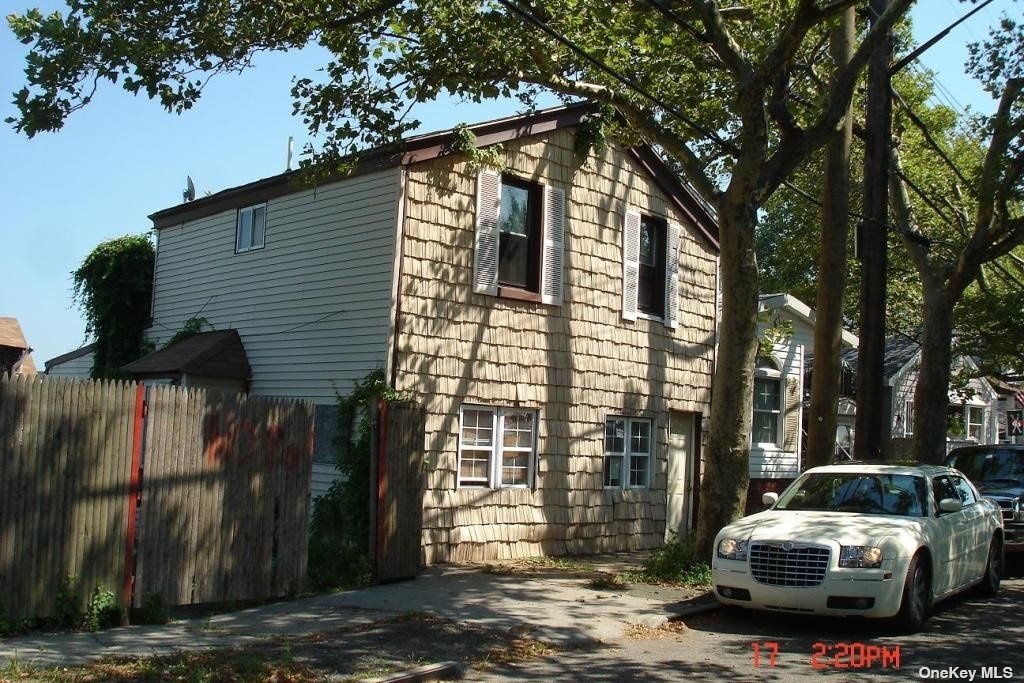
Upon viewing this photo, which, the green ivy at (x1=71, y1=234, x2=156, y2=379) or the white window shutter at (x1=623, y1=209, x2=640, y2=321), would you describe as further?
the green ivy at (x1=71, y1=234, x2=156, y2=379)

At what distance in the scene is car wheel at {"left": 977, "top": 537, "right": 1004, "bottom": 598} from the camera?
12227 millimetres

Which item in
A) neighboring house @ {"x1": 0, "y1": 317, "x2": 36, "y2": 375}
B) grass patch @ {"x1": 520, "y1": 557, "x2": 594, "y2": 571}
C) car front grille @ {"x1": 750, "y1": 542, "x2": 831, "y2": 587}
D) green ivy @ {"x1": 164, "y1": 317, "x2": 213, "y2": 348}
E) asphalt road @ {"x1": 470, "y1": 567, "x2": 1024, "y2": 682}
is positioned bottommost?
asphalt road @ {"x1": 470, "y1": 567, "x2": 1024, "y2": 682}

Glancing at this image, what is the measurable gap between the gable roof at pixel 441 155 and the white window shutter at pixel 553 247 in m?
1.05

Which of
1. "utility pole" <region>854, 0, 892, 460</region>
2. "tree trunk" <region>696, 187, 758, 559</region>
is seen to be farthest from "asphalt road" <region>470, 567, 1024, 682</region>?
"utility pole" <region>854, 0, 892, 460</region>

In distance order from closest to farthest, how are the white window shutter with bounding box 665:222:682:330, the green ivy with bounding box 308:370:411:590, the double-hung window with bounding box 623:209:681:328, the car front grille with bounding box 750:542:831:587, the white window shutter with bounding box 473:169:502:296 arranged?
the car front grille with bounding box 750:542:831:587 → the green ivy with bounding box 308:370:411:590 → the white window shutter with bounding box 473:169:502:296 → the double-hung window with bounding box 623:209:681:328 → the white window shutter with bounding box 665:222:682:330

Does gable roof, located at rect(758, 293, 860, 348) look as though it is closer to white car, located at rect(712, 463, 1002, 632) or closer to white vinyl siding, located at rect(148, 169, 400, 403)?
Answer: white car, located at rect(712, 463, 1002, 632)

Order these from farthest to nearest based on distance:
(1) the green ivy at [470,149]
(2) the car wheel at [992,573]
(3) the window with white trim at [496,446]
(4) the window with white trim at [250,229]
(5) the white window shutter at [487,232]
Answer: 1. (4) the window with white trim at [250,229]
2. (5) the white window shutter at [487,232]
3. (3) the window with white trim at [496,446]
4. (1) the green ivy at [470,149]
5. (2) the car wheel at [992,573]

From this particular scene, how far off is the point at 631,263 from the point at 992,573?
723cm

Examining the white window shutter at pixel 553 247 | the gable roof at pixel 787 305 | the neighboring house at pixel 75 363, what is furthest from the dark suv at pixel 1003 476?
the neighboring house at pixel 75 363

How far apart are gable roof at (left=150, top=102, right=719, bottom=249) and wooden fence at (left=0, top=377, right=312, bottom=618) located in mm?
4081

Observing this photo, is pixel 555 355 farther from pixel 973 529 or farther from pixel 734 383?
pixel 973 529

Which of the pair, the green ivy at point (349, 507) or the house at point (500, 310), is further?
the house at point (500, 310)

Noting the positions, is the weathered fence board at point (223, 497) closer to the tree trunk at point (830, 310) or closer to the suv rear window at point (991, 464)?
the tree trunk at point (830, 310)

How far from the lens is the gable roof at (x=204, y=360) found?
15164 millimetres
